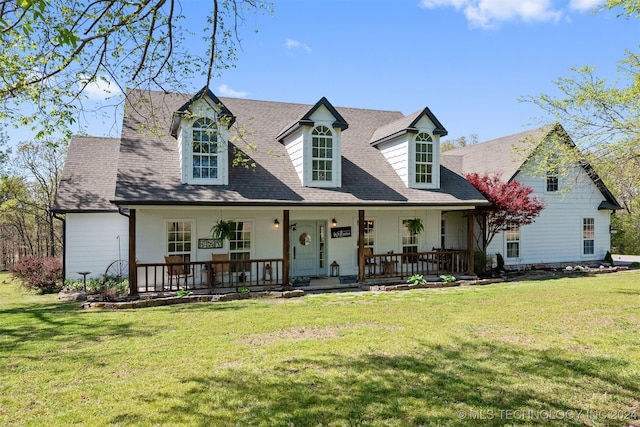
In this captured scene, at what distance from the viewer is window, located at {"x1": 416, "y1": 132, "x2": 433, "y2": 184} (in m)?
14.8

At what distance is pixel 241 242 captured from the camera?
44.8ft

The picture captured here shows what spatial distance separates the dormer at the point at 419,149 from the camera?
14.5 m

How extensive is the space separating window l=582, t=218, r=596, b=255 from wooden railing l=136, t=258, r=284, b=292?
15749mm

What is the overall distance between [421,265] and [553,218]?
8.19m

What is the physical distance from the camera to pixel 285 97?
59.8ft

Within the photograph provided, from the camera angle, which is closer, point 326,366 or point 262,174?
point 326,366

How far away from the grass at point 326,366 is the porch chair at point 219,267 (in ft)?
8.93

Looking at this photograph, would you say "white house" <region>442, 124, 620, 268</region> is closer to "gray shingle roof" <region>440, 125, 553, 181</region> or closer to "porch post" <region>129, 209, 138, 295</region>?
"gray shingle roof" <region>440, 125, 553, 181</region>

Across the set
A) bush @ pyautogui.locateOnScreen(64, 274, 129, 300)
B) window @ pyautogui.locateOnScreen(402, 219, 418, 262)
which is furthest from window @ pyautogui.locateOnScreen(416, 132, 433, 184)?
bush @ pyautogui.locateOnScreen(64, 274, 129, 300)

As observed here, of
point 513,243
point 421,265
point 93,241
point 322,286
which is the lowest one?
point 322,286

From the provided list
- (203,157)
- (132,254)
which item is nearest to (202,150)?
(203,157)

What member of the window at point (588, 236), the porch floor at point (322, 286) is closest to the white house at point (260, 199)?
the porch floor at point (322, 286)

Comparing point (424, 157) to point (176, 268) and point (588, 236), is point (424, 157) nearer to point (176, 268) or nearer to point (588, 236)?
point (176, 268)

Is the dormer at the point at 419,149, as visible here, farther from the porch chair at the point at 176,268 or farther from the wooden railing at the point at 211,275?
the porch chair at the point at 176,268
